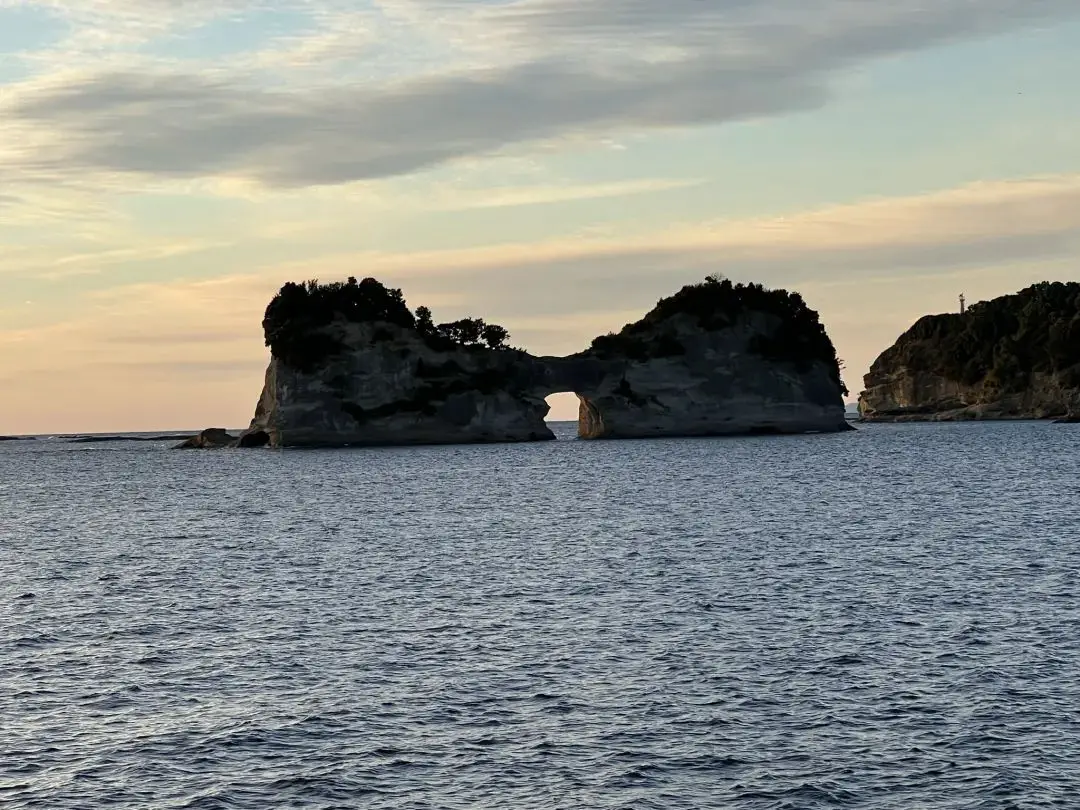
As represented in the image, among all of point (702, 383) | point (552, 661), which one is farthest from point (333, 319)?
point (552, 661)

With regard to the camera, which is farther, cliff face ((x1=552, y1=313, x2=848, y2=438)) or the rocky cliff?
cliff face ((x1=552, y1=313, x2=848, y2=438))

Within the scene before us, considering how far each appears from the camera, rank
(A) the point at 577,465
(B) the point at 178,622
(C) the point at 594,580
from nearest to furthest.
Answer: (B) the point at 178,622 → (C) the point at 594,580 → (A) the point at 577,465

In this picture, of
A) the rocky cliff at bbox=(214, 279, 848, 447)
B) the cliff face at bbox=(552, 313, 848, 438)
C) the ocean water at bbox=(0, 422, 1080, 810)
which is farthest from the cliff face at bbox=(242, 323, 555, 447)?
the ocean water at bbox=(0, 422, 1080, 810)

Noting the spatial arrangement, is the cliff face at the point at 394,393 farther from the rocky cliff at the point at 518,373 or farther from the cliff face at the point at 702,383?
the cliff face at the point at 702,383

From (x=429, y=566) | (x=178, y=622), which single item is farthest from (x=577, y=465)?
(x=178, y=622)

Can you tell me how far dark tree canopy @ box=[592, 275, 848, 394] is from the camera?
175375 millimetres

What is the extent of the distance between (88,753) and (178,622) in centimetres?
1454

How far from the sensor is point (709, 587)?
43.9 m

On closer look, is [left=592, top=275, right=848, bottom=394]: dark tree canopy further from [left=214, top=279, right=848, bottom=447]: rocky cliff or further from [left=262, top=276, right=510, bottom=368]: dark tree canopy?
[left=262, top=276, right=510, bottom=368]: dark tree canopy

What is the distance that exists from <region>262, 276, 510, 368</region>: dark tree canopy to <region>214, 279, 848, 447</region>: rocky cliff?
0.58 ft

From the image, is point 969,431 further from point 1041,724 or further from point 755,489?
point 1041,724

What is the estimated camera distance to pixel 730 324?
6954 inches

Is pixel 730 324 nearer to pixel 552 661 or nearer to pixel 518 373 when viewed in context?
pixel 518 373

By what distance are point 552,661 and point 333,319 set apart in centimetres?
13806
